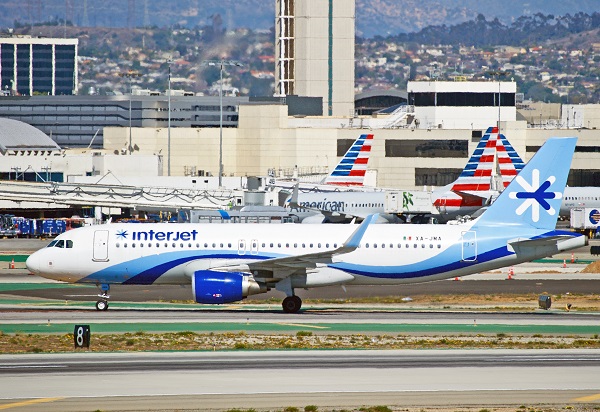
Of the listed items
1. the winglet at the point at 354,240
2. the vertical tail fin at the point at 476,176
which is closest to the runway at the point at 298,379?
the winglet at the point at 354,240

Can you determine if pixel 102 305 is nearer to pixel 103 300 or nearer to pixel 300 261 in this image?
pixel 103 300

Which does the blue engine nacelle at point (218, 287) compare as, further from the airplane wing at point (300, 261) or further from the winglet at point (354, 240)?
the winglet at point (354, 240)

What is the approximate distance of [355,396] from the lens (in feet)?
111

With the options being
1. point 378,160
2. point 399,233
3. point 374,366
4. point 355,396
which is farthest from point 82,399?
point 378,160

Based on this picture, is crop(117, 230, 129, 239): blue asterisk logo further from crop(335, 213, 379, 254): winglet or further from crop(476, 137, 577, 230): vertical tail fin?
crop(476, 137, 577, 230): vertical tail fin

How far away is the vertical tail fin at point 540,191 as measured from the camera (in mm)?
53938

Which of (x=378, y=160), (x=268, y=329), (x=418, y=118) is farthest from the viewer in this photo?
(x=418, y=118)

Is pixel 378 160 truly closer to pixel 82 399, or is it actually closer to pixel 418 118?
pixel 418 118

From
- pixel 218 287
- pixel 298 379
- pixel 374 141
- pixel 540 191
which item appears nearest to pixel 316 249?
pixel 218 287

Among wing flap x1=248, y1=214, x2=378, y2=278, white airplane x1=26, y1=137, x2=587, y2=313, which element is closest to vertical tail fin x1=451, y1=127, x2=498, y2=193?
white airplane x1=26, y1=137, x2=587, y2=313

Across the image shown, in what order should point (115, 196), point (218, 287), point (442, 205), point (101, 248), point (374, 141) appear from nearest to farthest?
point (218, 287), point (101, 248), point (442, 205), point (115, 196), point (374, 141)

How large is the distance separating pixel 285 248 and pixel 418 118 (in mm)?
120403

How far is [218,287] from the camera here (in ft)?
168

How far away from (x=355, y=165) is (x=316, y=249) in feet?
238
